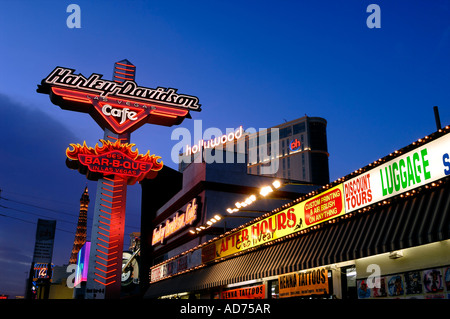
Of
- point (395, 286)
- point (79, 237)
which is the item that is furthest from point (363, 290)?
point (79, 237)

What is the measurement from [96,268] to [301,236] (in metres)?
15.7

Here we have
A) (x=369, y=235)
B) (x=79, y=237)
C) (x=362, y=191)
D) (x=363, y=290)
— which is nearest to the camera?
(x=369, y=235)

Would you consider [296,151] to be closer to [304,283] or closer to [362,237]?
[304,283]

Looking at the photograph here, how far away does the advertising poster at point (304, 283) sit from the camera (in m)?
13.8

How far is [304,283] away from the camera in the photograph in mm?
14664

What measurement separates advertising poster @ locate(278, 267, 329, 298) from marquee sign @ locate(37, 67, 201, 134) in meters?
17.9

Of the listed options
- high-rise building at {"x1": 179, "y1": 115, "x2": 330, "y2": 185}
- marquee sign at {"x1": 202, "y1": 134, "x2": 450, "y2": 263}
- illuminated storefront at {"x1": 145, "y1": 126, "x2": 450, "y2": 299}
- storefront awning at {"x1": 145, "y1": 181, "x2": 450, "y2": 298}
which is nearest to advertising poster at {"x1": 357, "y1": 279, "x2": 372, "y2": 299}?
illuminated storefront at {"x1": 145, "y1": 126, "x2": 450, "y2": 299}

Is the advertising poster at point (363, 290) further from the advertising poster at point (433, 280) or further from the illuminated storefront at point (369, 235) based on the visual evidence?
the advertising poster at point (433, 280)

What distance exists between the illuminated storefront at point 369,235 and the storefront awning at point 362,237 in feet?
0.08

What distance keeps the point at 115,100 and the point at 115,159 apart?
4.76 m
